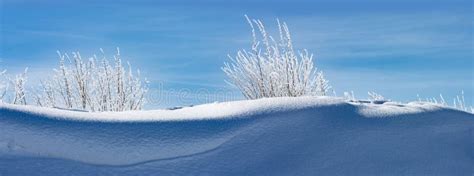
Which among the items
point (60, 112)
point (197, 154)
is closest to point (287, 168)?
point (197, 154)

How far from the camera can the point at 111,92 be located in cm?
1048

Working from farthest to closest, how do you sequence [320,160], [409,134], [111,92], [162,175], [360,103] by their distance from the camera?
[111,92]
[360,103]
[409,134]
[320,160]
[162,175]

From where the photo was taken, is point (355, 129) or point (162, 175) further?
point (355, 129)

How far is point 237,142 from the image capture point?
2461 millimetres

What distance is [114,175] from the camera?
231 cm

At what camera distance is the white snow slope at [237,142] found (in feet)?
7.70

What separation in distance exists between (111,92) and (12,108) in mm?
8015

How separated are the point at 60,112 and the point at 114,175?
436 mm

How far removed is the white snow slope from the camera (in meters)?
2.35

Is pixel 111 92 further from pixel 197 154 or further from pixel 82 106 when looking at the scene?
pixel 197 154

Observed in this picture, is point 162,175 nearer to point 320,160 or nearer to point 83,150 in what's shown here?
point 83,150

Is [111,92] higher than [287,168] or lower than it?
higher

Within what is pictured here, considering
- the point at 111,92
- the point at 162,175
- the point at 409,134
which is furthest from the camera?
the point at 111,92

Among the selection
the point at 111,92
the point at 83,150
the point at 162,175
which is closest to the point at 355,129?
the point at 162,175
